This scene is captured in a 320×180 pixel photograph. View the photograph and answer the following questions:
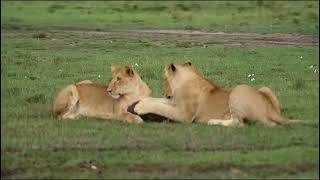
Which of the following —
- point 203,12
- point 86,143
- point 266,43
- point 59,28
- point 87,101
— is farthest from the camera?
point 203,12

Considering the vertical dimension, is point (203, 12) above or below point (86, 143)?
above

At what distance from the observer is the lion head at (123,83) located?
1286 centimetres

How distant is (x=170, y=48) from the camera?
24469mm

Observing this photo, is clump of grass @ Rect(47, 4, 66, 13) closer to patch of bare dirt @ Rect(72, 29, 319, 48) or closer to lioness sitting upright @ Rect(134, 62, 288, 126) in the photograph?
patch of bare dirt @ Rect(72, 29, 319, 48)

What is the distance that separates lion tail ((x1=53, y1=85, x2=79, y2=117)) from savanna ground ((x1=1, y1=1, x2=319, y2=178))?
213 millimetres

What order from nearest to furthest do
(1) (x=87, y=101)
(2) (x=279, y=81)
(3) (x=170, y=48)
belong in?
(1) (x=87, y=101), (2) (x=279, y=81), (3) (x=170, y=48)

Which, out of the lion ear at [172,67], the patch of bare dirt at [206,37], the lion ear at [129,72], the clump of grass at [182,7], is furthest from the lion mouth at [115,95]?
the clump of grass at [182,7]

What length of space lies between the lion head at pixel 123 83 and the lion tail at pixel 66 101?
54 cm

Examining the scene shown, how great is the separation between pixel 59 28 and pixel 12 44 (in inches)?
305

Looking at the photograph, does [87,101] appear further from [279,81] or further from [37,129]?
[279,81]

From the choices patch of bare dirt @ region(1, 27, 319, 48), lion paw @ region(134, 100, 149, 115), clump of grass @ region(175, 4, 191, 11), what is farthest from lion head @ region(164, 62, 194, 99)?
clump of grass @ region(175, 4, 191, 11)

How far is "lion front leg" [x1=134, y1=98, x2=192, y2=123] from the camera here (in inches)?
487

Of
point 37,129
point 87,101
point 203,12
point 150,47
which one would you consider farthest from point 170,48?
point 203,12

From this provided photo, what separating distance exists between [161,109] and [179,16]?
2646 centimetres
